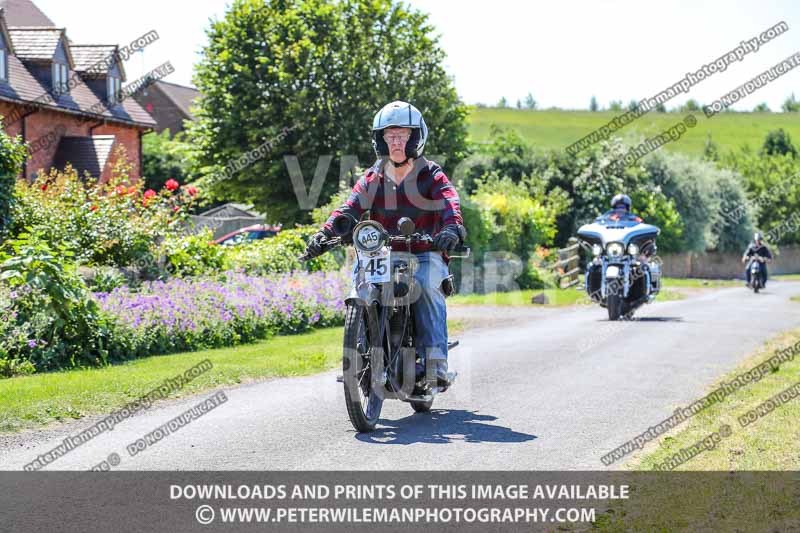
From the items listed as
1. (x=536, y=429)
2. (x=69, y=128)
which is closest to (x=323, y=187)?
(x=69, y=128)

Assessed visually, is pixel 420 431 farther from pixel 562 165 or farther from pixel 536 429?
pixel 562 165

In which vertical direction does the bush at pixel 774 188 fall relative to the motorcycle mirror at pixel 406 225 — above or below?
above

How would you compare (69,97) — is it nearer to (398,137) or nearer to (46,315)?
(46,315)

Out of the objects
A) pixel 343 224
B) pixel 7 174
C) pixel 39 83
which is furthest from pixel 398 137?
pixel 39 83

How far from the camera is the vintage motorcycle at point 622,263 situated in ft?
58.6

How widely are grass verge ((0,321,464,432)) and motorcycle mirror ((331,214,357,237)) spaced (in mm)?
2685

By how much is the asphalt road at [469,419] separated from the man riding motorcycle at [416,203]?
2.47 feet

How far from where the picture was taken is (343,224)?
7.75 meters

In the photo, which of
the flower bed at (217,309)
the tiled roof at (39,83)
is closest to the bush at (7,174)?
the flower bed at (217,309)

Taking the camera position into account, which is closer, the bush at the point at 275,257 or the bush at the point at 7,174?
the bush at the point at 7,174

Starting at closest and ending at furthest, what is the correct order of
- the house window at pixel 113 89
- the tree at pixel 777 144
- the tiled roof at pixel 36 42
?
the tiled roof at pixel 36 42 < the house window at pixel 113 89 < the tree at pixel 777 144

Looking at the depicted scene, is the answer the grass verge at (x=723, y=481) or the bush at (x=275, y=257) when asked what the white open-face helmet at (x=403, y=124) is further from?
the bush at (x=275, y=257)

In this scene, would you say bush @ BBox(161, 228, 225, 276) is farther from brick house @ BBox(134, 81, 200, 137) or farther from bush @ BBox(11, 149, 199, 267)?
brick house @ BBox(134, 81, 200, 137)

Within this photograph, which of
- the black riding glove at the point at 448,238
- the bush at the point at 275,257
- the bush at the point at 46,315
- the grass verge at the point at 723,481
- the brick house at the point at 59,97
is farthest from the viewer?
the brick house at the point at 59,97
